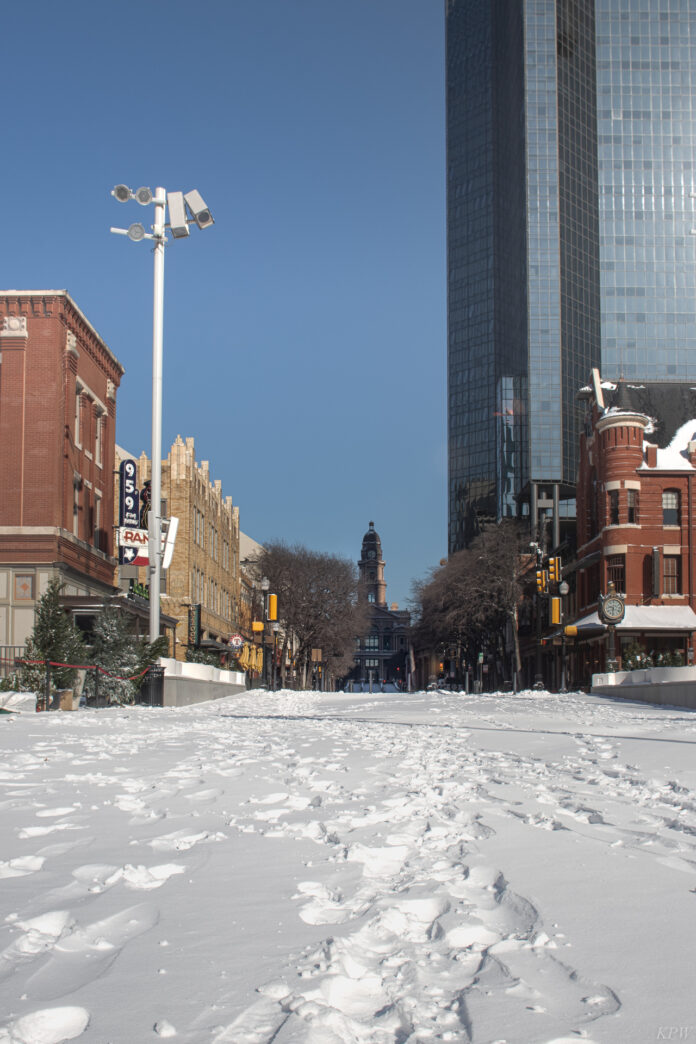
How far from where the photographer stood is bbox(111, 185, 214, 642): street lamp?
2855cm

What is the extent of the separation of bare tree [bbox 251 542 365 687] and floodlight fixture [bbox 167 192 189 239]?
155 feet

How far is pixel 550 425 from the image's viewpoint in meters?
139

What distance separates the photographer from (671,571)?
60.1m

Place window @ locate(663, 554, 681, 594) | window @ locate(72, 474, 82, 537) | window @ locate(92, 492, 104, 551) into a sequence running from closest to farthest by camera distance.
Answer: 1. window @ locate(72, 474, 82, 537)
2. window @ locate(92, 492, 104, 551)
3. window @ locate(663, 554, 681, 594)

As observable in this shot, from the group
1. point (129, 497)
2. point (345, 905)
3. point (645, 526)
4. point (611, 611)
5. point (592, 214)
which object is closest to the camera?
point (345, 905)

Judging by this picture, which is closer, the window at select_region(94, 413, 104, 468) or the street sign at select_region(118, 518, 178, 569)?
the street sign at select_region(118, 518, 178, 569)

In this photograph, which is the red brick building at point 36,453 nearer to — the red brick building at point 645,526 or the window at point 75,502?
the window at point 75,502

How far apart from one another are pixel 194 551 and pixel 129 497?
66.6ft

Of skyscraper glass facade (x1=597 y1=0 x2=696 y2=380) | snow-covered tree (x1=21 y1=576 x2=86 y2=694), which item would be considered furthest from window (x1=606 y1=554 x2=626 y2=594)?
skyscraper glass facade (x1=597 y1=0 x2=696 y2=380)

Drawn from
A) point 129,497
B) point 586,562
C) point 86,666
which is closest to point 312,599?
point 586,562

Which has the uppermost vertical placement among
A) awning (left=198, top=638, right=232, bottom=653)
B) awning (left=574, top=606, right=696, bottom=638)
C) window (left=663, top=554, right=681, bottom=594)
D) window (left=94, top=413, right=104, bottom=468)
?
window (left=94, top=413, right=104, bottom=468)

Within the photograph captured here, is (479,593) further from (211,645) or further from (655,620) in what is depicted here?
(211,645)

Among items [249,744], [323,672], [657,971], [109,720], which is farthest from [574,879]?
[323,672]

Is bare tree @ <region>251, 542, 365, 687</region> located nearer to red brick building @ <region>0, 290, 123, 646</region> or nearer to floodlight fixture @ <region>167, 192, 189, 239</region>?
red brick building @ <region>0, 290, 123, 646</region>
